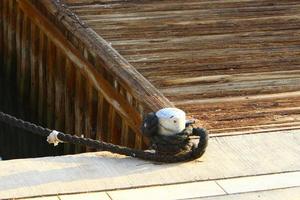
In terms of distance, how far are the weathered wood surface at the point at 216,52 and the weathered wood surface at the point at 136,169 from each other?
0.43 m

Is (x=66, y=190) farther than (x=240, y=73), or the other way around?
(x=240, y=73)

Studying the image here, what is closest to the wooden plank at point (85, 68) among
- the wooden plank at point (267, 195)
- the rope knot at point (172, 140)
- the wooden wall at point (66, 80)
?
the wooden wall at point (66, 80)

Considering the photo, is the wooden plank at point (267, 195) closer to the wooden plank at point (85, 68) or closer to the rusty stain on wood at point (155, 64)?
the rusty stain on wood at point (155, 64)

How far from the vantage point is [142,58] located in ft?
22.7

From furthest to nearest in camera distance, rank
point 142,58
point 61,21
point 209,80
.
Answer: point 61,21, point 142,58, point 209,80

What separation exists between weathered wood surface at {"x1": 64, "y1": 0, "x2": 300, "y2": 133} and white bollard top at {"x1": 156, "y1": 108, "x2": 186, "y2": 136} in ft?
1.88

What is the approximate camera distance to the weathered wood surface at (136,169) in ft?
14.3

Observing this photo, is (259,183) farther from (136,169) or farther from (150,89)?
(150,89)

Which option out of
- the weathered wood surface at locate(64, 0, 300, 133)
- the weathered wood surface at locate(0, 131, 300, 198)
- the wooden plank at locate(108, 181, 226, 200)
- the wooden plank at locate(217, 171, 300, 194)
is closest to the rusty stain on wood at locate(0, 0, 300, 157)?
the weathered wood surface at locate(64, 0, 300, 133)

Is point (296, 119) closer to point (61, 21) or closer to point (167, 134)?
point (167, 134)

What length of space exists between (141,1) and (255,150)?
4211 millimetres

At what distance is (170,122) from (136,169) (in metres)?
0.33

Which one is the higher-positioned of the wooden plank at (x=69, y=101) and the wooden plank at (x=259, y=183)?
the wooden plank at (x=259, y=183)

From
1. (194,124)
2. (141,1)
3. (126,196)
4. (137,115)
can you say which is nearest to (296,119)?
(194,124)
